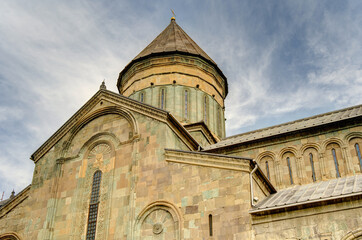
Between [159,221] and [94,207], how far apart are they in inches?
131

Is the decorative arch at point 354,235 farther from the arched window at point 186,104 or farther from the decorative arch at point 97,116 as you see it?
the arched window at point 186,104

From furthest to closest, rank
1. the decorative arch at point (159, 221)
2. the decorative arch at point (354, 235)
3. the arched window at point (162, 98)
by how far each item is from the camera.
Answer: the arched window at point (162, 98), the decorative arch at point (159, 221), the decorative arch at point (354, 235)

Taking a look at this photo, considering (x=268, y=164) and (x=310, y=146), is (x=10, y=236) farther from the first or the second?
(x=310, y=146)

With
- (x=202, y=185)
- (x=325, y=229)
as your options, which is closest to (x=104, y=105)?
(x=202, y=185)

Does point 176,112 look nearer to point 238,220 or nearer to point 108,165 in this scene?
point 108,165

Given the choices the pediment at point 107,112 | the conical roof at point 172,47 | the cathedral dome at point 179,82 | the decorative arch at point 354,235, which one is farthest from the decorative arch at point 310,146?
the conical roof at point 172,47

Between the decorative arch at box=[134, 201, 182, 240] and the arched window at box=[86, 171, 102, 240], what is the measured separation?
2190 millimetres

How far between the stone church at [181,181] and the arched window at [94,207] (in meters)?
0.04

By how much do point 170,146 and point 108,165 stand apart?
9.19ft

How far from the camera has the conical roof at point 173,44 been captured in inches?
969

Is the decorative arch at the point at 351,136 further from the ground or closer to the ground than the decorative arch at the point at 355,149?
further from the ground

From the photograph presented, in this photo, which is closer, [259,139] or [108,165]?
[108,165]

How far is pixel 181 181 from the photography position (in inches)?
555

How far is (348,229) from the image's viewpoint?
10961mm
